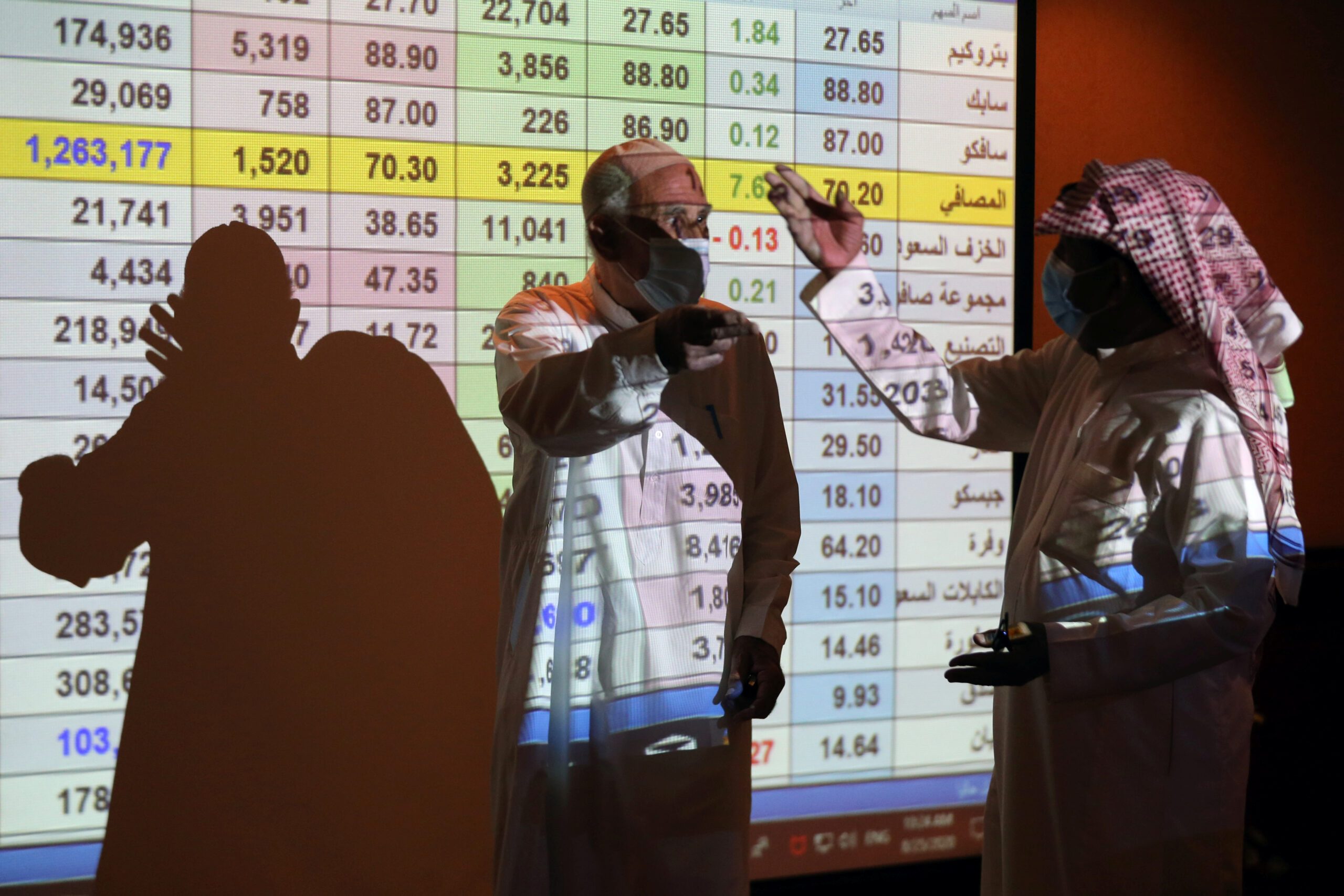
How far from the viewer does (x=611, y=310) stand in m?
1.90

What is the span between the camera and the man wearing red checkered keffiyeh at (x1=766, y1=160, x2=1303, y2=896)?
168cm

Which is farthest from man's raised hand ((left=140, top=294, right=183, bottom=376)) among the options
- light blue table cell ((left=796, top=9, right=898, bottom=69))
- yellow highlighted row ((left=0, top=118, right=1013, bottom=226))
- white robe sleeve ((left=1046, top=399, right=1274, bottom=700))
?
white robe sleeve ((left=1046, top=399, right=1274, bottom=700))

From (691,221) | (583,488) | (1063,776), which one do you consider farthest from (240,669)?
(1063,776)

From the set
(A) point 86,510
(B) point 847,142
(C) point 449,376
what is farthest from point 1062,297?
(A) point 86,510

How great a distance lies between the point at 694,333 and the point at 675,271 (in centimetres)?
29

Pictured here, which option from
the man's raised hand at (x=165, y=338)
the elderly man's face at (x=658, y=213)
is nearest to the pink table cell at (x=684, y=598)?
the elderly man's face at (x=658, y=213)

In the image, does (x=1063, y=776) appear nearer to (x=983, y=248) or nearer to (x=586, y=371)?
(x=586, y=371)

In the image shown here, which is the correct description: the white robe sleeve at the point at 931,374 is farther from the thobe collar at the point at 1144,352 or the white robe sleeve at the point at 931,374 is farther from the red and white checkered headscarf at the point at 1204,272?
the red and white checkered headscarf at the point at 1204,272

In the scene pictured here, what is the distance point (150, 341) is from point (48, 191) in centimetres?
37

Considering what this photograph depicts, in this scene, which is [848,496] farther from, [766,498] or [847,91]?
[847,91]

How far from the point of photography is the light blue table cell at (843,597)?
270cm

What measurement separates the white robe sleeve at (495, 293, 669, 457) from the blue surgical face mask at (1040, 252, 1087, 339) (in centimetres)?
73

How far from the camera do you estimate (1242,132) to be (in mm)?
3430

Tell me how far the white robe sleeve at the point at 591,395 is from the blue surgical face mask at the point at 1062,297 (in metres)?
0.73
